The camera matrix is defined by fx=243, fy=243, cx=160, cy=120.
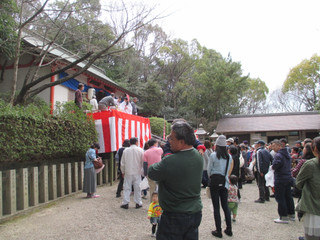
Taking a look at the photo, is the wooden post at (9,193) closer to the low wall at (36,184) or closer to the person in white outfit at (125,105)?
the low wall at (36,184)

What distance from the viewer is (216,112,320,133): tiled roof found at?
72.2ft

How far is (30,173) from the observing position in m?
5.86

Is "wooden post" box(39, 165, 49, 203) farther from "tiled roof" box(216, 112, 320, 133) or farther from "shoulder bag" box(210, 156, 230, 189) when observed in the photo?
"tiled roof" box(216, 112, 320, 133)

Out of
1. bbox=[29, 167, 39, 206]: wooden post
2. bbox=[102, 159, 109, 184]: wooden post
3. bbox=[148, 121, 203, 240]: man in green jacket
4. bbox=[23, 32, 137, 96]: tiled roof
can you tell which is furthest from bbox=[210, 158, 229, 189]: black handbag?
bbox=[23, 32, 137, 96]: tiled roof

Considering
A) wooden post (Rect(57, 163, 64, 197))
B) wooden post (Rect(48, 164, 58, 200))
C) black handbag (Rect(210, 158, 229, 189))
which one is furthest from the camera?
wooden post (Rect(57, 163, 64, 197))

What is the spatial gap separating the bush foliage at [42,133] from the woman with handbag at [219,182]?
4130 millimetres

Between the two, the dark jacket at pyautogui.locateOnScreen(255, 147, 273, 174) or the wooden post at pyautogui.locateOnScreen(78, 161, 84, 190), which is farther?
the wooden post at pyautogui.locateOnScreen(78, 161, 84, 190)

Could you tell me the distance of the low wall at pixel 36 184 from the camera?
508 centimetres

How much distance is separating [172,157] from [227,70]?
24.6 metres

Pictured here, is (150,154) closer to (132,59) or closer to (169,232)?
(169,232)

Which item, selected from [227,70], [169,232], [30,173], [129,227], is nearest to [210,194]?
[129,227]

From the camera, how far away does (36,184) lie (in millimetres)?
5863

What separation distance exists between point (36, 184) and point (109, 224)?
2.29m

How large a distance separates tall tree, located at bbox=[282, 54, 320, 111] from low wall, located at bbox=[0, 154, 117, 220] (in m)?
26.9
